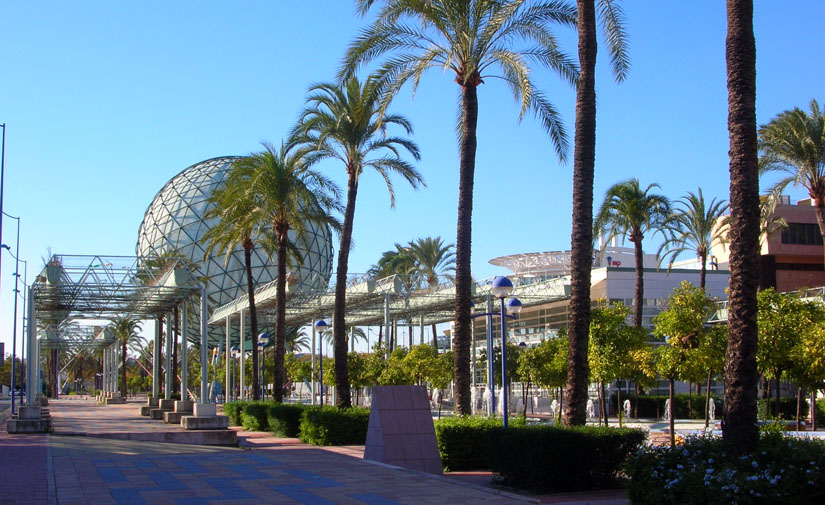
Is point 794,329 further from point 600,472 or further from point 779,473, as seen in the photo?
point 779,473

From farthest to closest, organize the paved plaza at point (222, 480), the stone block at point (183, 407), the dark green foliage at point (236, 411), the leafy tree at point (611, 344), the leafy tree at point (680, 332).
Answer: the stone block at point (183, 407), the dark green foliage at point (236, 411), the leafy tree at point (611, 344), the leafy tree at point (680, 332), the paved plaza at point (222, 480)

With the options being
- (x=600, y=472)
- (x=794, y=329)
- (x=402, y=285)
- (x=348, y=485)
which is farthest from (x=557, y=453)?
(x=402, y=285)

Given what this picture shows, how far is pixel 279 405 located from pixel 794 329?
1640 centimetres

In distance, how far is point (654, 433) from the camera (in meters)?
28.0

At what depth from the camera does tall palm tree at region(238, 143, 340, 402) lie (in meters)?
28.3

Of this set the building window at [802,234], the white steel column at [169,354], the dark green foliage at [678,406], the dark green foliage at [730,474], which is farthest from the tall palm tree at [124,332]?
the building window at [802,234]

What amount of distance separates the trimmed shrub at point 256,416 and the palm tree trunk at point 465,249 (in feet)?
40.6

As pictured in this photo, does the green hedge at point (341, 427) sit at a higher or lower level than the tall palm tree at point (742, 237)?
lower

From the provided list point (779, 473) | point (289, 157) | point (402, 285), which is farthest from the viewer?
point (402, 285)

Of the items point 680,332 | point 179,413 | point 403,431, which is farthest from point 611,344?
point 179,413

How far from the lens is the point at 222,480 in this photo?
13625mm

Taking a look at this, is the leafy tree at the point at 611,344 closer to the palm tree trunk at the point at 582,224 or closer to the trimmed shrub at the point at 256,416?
the trimmed shrub at the point at 256,416

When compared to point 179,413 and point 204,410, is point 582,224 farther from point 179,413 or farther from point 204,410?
point 179,413

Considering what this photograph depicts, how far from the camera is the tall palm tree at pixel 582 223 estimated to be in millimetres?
13695
